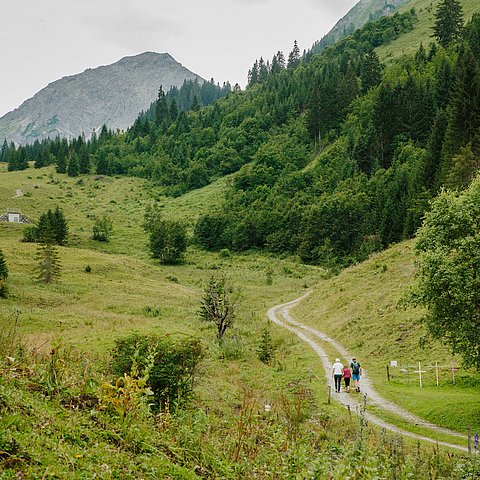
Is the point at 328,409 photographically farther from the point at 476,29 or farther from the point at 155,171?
the point at 155,171

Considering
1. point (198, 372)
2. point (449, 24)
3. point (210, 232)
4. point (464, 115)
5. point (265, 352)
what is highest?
point (449, 24)

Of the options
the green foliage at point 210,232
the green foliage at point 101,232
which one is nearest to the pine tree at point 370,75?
the green foliage at point 210,232

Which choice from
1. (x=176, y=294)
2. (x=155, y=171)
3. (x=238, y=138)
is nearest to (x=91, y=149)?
(x=155, y=171)

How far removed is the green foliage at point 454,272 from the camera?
55.7ft

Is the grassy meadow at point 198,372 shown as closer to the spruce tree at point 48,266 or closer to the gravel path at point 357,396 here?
the gravel path at point 357,396

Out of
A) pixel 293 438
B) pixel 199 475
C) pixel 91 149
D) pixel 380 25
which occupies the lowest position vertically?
pixel 293 438

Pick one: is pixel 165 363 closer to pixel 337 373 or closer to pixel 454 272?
pixel 454 272

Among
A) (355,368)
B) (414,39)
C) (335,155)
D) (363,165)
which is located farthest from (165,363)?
(414,39)

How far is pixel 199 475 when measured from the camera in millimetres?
5836

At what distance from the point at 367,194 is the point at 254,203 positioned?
2935cm

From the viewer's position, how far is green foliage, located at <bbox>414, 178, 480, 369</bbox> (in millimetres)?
16984

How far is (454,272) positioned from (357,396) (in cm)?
876

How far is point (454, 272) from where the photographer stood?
55.8ft

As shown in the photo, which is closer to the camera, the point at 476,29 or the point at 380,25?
the point at 476,29
